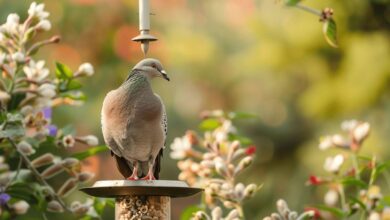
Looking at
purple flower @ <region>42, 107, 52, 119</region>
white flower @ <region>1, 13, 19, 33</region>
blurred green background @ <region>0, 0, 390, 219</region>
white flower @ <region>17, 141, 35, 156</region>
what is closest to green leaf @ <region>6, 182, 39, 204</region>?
white flower @ <region>17, 141, 35, 156</region>

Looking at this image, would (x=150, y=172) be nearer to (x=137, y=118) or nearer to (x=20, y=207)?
(x=137, y=118)

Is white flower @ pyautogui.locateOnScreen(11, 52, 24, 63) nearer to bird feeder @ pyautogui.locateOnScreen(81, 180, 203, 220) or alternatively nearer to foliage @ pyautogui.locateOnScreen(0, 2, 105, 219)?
foliage @ pyautogui.locateOnScreen(0, 2, 105, 219)

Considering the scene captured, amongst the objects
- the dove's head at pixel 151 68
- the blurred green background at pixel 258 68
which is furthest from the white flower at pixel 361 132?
the blurred green background at pixel 258 68

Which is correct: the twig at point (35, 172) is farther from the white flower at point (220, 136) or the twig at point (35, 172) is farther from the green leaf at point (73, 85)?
the white flower at point (220, 136)

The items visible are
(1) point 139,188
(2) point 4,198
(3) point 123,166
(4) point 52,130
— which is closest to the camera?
(1) point 139,188

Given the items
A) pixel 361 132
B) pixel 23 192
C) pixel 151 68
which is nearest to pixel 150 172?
pixel 151 68

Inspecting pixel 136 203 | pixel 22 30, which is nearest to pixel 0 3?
pixel 22 30

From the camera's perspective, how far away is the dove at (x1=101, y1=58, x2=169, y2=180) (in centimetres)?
307

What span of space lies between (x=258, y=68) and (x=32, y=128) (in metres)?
5.03

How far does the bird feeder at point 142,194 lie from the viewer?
10.1ft

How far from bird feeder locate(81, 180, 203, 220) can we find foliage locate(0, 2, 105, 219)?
0.61m

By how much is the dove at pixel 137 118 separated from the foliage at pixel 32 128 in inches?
30.2

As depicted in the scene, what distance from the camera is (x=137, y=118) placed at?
3.06 m

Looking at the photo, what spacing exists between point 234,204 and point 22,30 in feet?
3.34
